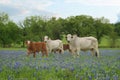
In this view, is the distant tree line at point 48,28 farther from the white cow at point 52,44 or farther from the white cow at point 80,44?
the white cow at point 80,44

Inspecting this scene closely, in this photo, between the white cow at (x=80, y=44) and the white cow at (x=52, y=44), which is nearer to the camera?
the white cow at (x=80, y=44)

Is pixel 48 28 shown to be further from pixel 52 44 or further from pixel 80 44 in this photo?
pixel 80 44

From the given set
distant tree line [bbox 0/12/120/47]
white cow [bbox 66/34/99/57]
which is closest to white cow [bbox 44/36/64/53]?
white cow [bbox 66/34/99/57]

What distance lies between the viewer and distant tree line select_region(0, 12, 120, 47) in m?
95.1

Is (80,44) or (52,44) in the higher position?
(80,44)

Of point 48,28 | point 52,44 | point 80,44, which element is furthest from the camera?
point 48,28

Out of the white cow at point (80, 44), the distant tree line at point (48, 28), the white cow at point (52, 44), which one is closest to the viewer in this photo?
the white cow at point (80, 44)

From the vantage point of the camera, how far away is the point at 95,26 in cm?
10525

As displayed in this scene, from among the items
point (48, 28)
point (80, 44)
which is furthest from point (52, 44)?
point (48, 28)

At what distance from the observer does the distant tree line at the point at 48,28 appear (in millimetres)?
95119

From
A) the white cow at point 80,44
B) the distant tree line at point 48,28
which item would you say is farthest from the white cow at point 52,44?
the distant tree line at point 48,28

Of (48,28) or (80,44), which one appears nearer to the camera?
(80,44)

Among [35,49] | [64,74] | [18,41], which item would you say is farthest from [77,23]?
[64,74]

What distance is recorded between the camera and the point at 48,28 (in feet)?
317
